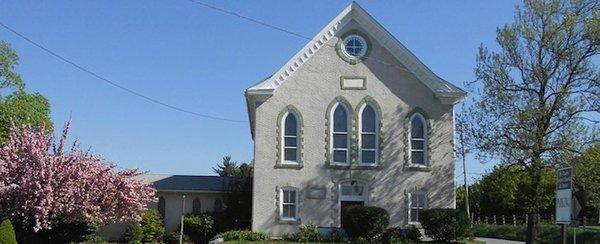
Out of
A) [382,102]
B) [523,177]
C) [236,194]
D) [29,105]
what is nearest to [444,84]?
[382,102]

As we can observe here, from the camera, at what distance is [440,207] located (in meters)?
33.6

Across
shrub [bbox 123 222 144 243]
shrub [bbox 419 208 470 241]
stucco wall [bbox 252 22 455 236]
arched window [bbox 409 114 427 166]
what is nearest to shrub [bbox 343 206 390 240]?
stucco wall [bbox 252 22 455 236]

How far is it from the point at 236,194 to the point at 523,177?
1374 cm

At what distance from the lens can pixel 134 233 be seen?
3581 cm

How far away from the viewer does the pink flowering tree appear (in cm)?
2950

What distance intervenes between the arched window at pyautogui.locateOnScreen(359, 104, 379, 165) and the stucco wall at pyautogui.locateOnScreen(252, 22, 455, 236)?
1.30 feet

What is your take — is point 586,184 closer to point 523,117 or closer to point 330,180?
point 523,117

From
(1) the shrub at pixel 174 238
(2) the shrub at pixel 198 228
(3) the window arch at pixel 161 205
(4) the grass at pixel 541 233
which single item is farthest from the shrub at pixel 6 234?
(4) the grass at pixel 541 233

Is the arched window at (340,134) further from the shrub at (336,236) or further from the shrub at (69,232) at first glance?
the shrub at (69,232)

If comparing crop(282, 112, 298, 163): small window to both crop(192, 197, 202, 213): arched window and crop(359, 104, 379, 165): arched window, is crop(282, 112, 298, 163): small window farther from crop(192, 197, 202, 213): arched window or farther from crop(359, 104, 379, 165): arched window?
crop(192, 197, 202, 213): arched window

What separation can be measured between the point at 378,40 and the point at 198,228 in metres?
12.2

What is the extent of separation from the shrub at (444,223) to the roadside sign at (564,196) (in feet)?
42.3

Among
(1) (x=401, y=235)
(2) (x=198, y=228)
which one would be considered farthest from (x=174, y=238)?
(1) (x=401, y=235)

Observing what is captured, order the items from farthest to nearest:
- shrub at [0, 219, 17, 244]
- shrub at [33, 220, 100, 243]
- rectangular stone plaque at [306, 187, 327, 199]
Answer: shrub at [33, 220, 100, 243], rectangular stone plaque at [306, 187, 327, 199], shrub at [0, 219, 17, 244]
